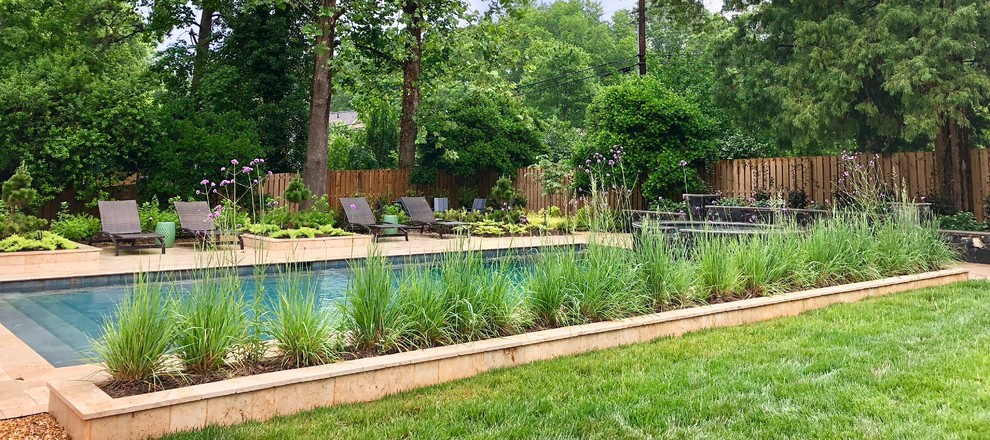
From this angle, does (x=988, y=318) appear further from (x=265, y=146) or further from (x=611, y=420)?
(x=265, y=146)

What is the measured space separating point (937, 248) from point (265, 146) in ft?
45.7

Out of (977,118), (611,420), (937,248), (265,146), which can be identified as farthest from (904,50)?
(265,146)

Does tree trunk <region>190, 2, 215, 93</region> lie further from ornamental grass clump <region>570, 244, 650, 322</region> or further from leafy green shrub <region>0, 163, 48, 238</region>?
ornamental grass clump <region>570, 244, 650, 322</region>

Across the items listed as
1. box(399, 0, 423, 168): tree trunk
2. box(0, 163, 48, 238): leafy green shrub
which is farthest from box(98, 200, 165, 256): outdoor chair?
box(399, 0, 423, 168): tree trunk

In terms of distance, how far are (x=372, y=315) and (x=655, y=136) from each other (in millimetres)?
11063

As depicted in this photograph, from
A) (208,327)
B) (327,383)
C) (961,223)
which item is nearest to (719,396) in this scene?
(327,383)

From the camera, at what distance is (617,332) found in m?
3.93

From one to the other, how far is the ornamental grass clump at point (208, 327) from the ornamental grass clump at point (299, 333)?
0.54 ft

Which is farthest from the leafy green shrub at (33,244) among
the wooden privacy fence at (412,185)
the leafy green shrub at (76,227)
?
the wooden privacy fence at (412,185)

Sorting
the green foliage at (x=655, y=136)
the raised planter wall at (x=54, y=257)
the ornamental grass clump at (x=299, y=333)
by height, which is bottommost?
the ornamental grass clump at (x=299, y=333)

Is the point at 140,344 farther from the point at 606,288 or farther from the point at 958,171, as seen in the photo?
the point at 958,171

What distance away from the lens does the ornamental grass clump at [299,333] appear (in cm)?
312

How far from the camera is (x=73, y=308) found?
6148 millimetres

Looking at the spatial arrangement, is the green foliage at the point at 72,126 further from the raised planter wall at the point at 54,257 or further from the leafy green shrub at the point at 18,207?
the raised planter wall at the point at 54,257
